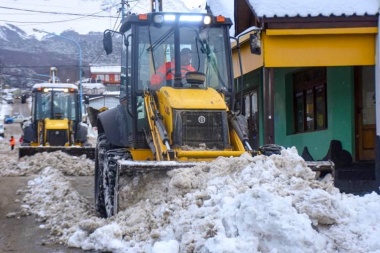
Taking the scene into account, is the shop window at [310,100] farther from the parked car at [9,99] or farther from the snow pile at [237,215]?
the parked car at [9,99]

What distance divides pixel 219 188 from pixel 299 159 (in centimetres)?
103

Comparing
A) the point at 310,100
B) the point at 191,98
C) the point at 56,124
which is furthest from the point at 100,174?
the point at 56,124

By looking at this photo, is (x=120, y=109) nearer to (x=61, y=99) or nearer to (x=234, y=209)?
(x=234, y=209)

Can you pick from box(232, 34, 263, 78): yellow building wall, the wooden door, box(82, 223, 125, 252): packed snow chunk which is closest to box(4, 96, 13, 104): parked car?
box(232, 34, 263, 78): yellow building wall

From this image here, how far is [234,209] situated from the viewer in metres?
6.15

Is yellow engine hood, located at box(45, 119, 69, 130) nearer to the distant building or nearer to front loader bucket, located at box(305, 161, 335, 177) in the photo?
front loader bucket, located at box(305, 161, 335, 177)

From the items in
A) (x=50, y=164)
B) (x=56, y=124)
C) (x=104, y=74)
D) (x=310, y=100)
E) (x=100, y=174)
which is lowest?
(x=50, y=164)

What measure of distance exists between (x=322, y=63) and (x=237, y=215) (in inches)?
295

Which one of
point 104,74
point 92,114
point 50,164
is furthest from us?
point 104,74

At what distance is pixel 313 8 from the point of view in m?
12.9

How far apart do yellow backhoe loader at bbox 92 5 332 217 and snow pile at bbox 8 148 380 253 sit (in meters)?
0.51

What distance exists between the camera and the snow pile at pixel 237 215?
228 inches

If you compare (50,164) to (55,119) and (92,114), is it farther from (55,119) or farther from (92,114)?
(55,119)

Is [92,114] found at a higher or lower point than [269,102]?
lower
